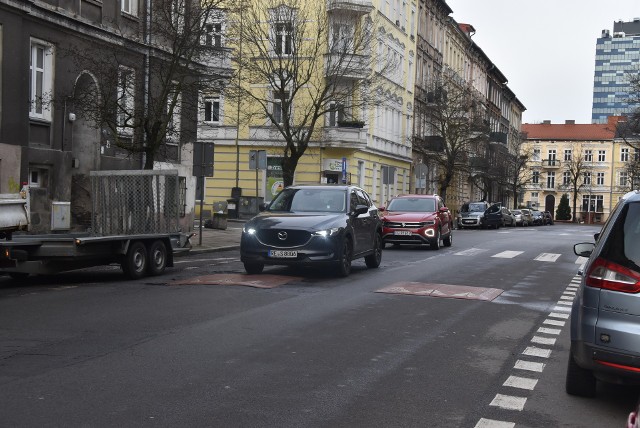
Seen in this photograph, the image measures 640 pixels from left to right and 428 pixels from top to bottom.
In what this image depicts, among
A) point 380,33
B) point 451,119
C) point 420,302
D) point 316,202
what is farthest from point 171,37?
point 451,119

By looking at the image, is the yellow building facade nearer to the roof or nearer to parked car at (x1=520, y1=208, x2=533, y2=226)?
parked car at (x1=520, y1=208, x2=533, y2=226)

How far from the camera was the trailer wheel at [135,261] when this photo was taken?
14.9 meters

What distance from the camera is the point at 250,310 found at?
35.8 feet

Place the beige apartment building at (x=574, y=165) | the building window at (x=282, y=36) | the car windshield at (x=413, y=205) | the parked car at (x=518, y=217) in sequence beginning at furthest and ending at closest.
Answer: the beige apartment building at (x=574, y=165)
the parked car at (x=518, y=217)
the building window at (x=282, y=36)
the car windshield at (x=413, y=205)

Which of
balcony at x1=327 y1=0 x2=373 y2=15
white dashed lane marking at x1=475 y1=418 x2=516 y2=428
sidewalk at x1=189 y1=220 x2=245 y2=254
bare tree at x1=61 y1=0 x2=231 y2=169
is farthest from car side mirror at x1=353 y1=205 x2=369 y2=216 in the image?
balcony at x1=327 y1=0 x2=373 y2=15

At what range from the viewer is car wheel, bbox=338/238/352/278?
15.6m

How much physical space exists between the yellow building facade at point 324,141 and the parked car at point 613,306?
31883 mm

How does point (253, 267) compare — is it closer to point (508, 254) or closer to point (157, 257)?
point (157, 257)

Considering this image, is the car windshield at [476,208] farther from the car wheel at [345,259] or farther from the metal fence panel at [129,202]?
the metal fence panel at [129,202]

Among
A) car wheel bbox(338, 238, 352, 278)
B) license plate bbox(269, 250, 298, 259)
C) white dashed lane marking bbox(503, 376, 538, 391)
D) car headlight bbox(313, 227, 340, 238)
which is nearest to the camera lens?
white dashed lane marking bbox(503, 376, 538, 391)

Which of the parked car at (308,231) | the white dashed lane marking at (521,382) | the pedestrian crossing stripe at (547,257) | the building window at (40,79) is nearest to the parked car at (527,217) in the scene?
the pedestrian crossing stripe at (547,257)

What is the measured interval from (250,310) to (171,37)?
12790 mm

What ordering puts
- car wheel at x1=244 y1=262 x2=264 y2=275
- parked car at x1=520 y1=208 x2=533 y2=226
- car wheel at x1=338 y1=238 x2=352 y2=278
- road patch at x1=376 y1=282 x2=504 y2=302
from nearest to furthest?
road patch at x1=376 y1=282 x2=504 y2=302
car wheel at x1=338 y1=238 x2=352 y2=278
car wheel at x1=244 y1=262 x2=264 y2=275
parked car at x1=520 y1=208 x2=533 y2=226

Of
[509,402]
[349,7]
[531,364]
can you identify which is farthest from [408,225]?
[349,7]
